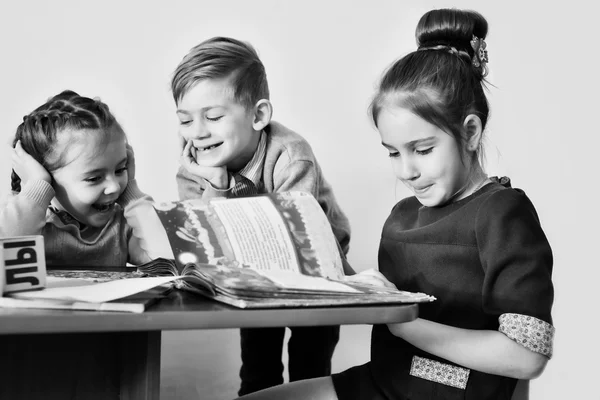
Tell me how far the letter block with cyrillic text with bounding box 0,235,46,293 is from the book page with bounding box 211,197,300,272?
267 mm

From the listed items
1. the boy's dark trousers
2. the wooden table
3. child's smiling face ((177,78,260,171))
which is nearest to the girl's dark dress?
the wooden table

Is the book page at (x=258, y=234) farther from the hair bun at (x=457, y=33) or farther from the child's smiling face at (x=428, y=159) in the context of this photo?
the hair bun at (x=457, y=33)

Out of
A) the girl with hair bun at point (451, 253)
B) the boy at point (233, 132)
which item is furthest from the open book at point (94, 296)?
the boy at point (233, 132)

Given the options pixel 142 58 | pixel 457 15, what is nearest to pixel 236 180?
pixel 457 15

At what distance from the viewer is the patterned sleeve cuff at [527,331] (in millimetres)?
946

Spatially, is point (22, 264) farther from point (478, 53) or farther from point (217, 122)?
point (217, 122)

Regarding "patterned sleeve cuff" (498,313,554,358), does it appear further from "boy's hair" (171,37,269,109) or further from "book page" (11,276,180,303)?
"boy's hair" (171,37,269,109)

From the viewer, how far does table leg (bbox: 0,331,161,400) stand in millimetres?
861

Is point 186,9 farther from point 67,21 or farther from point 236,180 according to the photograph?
point 236,180

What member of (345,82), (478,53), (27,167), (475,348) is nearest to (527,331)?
(475,348)

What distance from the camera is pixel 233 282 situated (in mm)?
807

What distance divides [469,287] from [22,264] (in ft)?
1.88

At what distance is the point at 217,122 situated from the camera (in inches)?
64.7

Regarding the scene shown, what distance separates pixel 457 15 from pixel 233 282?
2.06ft
